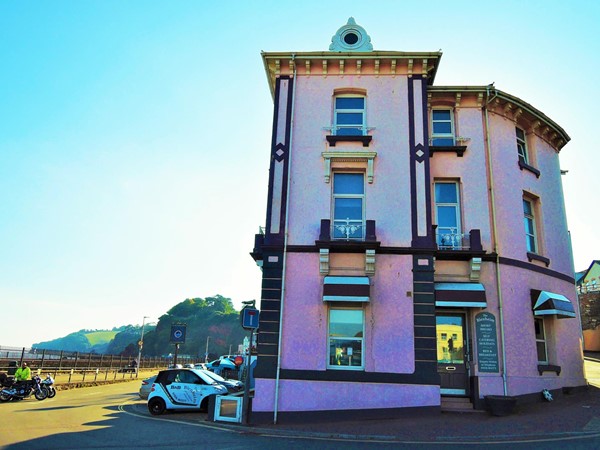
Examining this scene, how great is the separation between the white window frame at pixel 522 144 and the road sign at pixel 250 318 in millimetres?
12040

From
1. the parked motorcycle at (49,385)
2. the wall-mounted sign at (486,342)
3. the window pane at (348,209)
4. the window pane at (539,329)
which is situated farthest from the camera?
the parked motorcycle at (49,385)

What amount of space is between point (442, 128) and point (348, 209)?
5076mm

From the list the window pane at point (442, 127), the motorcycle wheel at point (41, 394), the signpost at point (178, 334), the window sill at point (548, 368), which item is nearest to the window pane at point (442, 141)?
the window pane at point (442, 127)

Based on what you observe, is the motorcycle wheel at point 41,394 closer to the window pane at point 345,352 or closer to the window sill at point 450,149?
the window pane at point 345,352

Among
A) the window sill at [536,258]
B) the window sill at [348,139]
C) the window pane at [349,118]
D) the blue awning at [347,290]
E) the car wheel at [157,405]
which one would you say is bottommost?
the car wheel at [157,405]

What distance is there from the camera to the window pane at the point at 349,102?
621 inches

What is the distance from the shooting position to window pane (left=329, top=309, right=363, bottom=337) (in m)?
13.3

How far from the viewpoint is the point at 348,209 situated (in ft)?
48.1

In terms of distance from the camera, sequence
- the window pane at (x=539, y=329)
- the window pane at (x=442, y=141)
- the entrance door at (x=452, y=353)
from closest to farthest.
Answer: the entrance door at (x=452, y=353)
the window pane at (x=539, y=329)
the window pane at (x=442, y=141)

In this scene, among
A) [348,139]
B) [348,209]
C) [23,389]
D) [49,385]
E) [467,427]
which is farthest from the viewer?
[49,385]

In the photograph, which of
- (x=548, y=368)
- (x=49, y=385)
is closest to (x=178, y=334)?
(x=49, y=385)

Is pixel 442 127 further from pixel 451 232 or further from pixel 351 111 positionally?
pixel 451 232

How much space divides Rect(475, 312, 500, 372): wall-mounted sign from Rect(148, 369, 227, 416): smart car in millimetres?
8396

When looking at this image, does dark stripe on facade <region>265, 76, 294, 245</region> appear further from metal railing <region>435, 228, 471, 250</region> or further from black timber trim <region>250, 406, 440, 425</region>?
metal railing <region>435, 228, 471, 250</region>
